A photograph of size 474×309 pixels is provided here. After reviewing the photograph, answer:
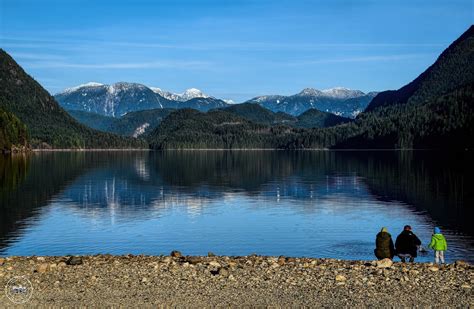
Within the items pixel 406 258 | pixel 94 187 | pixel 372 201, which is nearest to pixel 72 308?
pixel 406 258

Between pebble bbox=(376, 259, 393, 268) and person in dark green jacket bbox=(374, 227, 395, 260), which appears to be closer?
pebble bbox=(376, 259, 393, 268)

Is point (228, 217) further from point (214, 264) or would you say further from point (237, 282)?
point (237, 282)

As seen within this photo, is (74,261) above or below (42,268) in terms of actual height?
below

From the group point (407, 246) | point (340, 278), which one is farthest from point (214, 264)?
point (407, 246)

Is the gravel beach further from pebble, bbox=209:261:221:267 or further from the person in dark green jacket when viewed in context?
the person in dark green jacket

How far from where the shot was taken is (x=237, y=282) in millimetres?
30734

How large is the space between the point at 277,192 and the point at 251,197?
8.22m

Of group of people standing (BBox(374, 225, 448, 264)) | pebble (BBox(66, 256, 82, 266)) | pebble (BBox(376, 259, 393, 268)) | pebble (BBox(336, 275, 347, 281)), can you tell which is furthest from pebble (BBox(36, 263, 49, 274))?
group of people standing (BBox(374, 225, 448, 264))

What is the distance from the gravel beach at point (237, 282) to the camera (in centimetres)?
2705

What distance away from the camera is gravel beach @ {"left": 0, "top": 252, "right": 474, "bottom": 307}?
2705 cm

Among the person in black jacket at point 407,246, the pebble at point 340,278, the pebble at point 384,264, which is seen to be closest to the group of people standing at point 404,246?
the person in black jacket at point 407,246

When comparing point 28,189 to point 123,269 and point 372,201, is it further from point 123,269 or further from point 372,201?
point 123,269

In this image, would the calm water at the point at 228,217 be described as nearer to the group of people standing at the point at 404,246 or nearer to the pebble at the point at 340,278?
the group of people standing at the point at 404,246

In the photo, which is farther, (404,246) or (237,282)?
(404,246)
